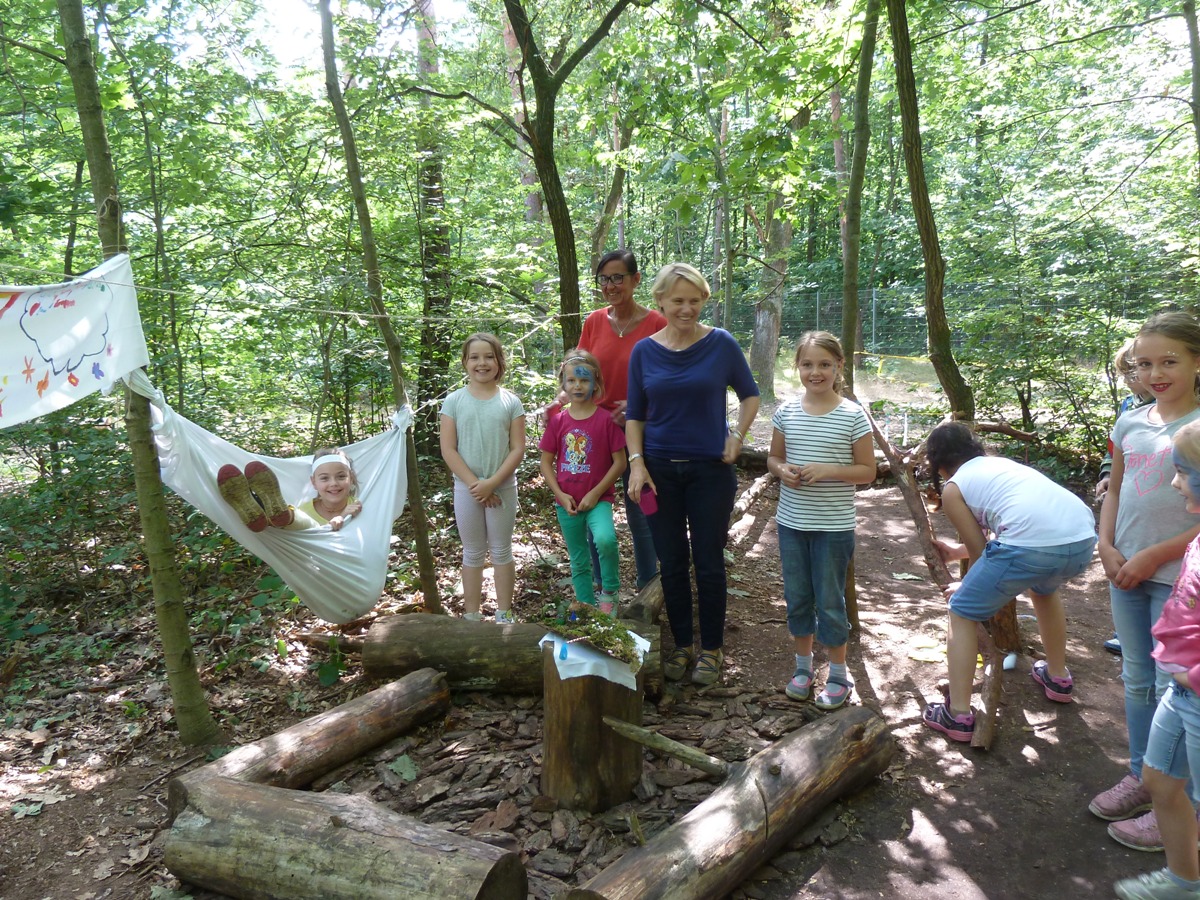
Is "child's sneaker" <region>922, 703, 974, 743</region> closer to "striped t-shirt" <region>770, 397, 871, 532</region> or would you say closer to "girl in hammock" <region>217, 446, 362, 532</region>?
"striped t-shirt" <region>770, 397, 871, 532</region>

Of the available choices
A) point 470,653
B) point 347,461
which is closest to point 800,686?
point 470,653

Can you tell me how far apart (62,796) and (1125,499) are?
12.1ft

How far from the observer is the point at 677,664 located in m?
3.05

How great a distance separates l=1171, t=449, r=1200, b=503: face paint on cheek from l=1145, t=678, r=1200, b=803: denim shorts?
454 mm

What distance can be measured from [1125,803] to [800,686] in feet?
3.51

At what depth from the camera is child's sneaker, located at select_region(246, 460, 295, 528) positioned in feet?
9.55

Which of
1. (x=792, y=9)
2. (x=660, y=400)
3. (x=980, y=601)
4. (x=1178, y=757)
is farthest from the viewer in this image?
(x=792, y=9)

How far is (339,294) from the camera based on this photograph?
495cm

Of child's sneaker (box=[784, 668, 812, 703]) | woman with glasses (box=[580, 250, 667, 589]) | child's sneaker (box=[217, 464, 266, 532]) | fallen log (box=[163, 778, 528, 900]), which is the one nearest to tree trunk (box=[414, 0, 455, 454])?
woman with glasses (box=[580, 250, 667, 589])

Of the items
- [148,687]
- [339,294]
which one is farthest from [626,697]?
[339,294]

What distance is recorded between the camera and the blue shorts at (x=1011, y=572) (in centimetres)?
239

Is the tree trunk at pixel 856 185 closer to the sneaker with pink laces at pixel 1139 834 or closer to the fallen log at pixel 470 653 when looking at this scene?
the fallen log at pixel 470 653

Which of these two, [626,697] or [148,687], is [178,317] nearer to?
[148,687]

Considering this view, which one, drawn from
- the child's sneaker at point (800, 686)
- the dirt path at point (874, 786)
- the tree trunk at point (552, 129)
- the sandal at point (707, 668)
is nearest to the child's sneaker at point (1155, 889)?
the dirt path at point (874, 786)
